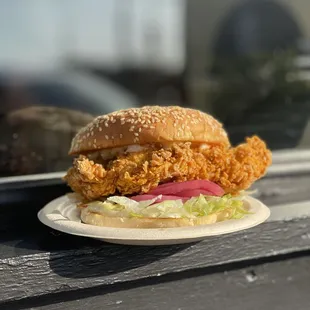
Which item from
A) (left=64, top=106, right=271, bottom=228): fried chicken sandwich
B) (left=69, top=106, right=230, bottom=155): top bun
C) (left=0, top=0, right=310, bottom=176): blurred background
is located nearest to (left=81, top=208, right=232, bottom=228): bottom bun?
(left=64, top=106, right=271, bottom=228): fried chicken sandwich

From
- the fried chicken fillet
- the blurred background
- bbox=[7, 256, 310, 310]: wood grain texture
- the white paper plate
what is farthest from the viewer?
the blurred background

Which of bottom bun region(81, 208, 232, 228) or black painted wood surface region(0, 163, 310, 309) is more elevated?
bottom bun region(81, 208, 232, 228)

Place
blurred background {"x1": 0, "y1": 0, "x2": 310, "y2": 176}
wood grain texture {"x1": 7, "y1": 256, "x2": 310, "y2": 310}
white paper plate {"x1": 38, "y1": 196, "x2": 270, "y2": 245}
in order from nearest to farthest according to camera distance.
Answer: white paper plate {"x1": 38, "y1": 196, "x2": 270, "y2": 245}, wood grain texture {"x1": 7, "y1": 256, "x2": 310, "y2": 310}, blurred background {"x1": 0, "y1": 0, "x2": 310, "y2": 176}

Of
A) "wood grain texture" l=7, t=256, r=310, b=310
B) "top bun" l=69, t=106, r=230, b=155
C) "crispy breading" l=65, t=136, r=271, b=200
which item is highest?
"top bun" l=69, t=106, r=230, b=155

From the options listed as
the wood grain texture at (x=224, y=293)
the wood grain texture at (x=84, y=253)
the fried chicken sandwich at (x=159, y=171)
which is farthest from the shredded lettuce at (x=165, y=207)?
the wood grain texture at (x=224, y=293)

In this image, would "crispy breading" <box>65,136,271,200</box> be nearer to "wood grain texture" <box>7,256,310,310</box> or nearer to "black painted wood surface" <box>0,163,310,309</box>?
"black painted wood surface" <box>0,163,310,309</box>

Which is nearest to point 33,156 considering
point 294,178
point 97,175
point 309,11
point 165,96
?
point 97,175

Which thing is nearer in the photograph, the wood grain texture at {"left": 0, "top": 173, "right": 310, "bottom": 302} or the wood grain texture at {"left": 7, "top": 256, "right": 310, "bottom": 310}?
the wood grain texture at {"left": 0, "top": 173, "right": 310, "bottom": 302}
